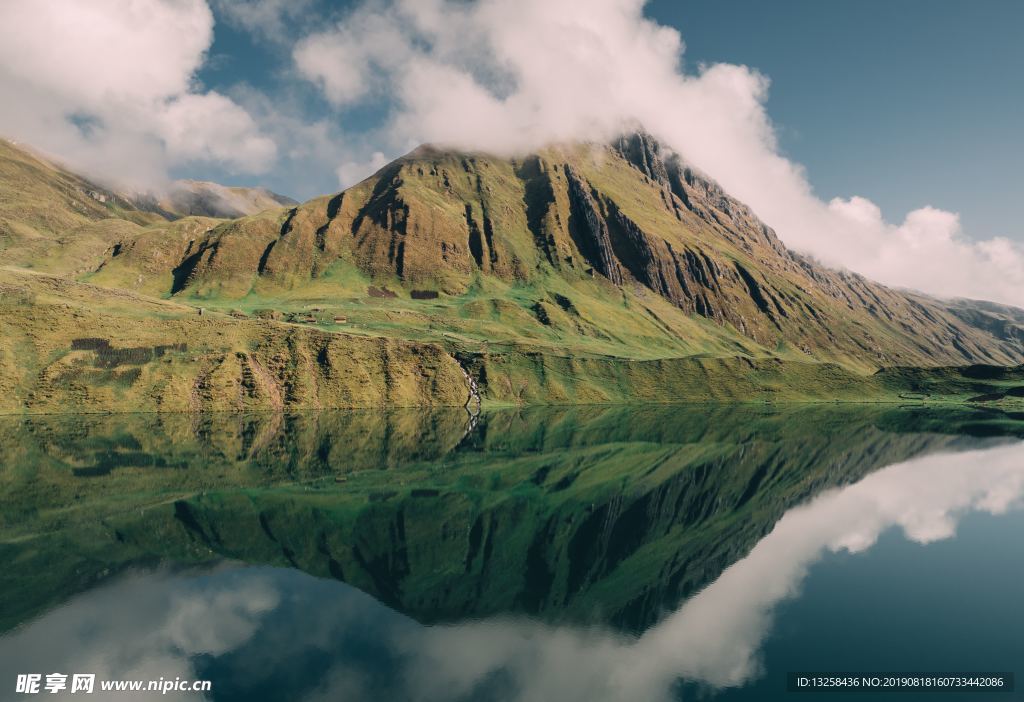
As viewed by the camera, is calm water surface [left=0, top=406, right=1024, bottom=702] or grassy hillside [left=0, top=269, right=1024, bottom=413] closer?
calm water surface [left=0, top=406, right=1024, bottom=702]

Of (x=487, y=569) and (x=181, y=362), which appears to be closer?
(x=487, y=569)

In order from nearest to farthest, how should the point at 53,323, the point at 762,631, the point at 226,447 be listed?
the point at 762,631 → the point at 226,447 → the point at 53,323

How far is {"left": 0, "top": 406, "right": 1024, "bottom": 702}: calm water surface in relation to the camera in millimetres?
34844

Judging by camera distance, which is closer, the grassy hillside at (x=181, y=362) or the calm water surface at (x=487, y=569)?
the calm water surface at (x=487, y=569)

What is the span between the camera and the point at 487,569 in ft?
168

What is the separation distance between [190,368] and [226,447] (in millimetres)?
65213

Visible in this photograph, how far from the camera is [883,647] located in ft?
124

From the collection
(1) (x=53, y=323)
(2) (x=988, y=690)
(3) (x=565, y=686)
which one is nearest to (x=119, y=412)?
(1) (x=53, y=323)

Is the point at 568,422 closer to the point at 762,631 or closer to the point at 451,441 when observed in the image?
the point at 451,441

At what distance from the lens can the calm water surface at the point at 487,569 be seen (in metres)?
34.8

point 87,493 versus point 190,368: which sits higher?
point 190,368

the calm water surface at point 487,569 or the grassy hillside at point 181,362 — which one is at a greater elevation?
the grassy hillside at point 181,362

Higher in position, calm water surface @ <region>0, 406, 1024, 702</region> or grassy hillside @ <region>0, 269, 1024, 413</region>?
grassy hillside @ <region>0, 269, 1024, 413</region>

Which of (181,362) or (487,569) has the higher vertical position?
(181,362)
